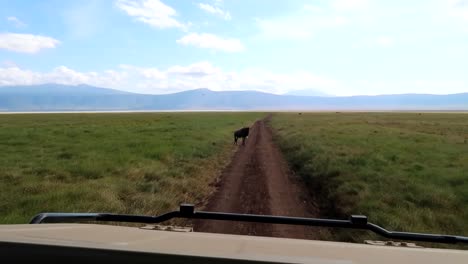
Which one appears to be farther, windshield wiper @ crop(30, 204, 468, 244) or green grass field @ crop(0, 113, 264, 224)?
green grass field @ crop(0, 113, 264, 224)

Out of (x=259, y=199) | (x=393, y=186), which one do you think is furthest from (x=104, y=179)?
(x=393, y=186)

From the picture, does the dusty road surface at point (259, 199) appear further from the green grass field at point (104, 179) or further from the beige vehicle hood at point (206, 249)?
the beige vehicle hood at point (206, 249)

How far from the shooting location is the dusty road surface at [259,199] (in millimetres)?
7312

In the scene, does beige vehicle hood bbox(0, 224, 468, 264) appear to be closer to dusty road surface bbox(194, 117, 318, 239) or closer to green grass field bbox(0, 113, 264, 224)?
dusty road surface bbox(194, 117, 318, 239)

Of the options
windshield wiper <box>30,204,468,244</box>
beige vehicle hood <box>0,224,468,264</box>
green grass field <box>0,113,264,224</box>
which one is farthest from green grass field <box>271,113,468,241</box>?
beige vehicle hood <box>0,224,468,264</box>

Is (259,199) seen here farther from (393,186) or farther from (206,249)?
(206,249)

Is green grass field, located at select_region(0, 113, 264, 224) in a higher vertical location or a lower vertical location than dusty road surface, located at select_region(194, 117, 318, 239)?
higher

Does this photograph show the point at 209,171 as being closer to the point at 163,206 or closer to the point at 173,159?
the point at 173,159

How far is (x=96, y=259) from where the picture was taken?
2.14 meters

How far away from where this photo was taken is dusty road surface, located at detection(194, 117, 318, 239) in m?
7.31

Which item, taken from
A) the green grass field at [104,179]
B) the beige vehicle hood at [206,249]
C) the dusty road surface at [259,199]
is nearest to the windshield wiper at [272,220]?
the beige vehicle hood at [206,249]

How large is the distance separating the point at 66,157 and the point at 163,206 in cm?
936

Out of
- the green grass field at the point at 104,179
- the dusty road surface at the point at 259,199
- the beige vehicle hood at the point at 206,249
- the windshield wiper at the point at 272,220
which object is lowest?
the dusty road surface at the point at 259,199

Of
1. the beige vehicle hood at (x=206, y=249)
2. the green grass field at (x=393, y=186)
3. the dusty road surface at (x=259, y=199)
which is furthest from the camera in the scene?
the green grass field at (x=393, y=186)
